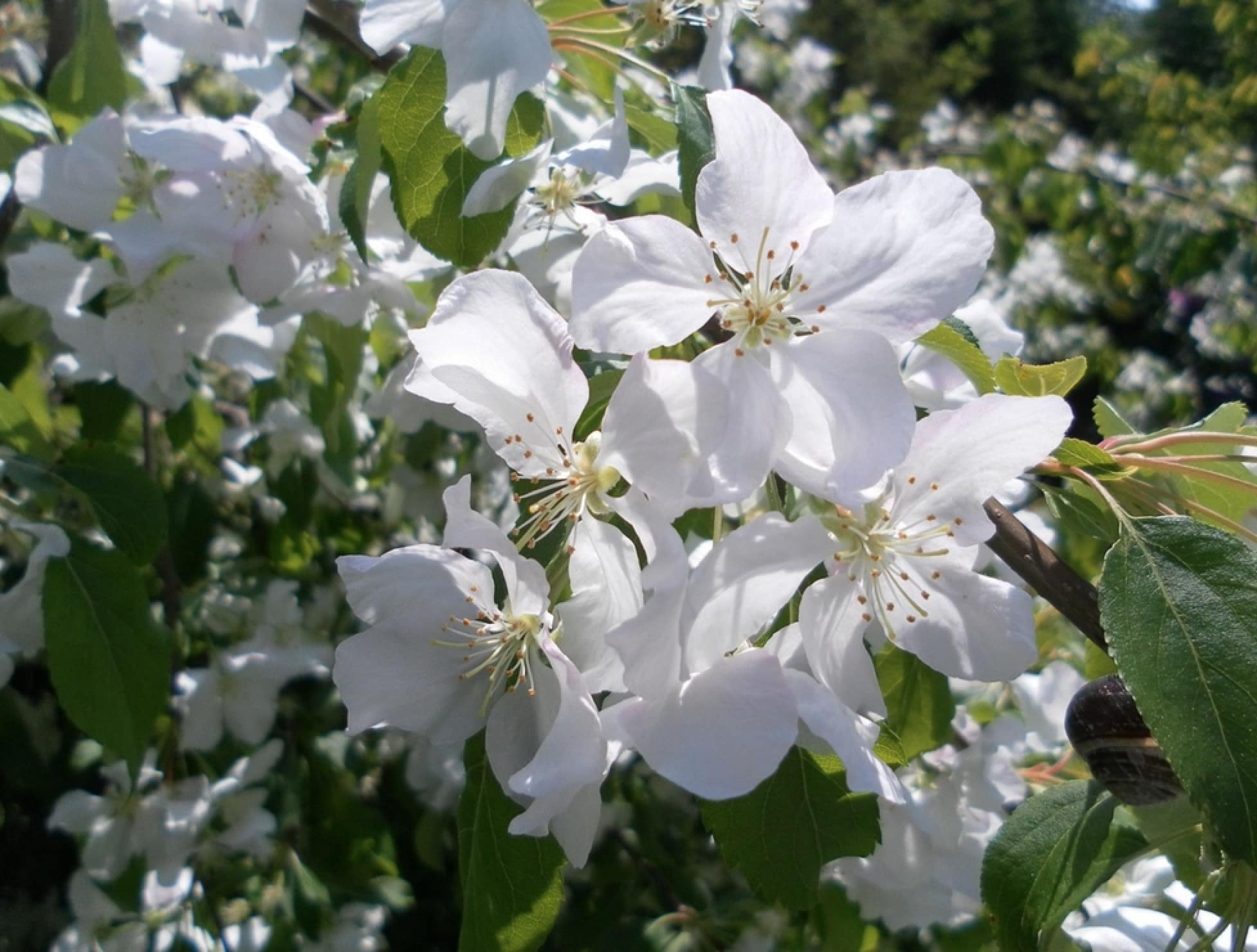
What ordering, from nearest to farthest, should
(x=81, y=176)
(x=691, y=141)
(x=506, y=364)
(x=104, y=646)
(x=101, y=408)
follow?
(x=506, y=364) → (x=691, y=141) → (x=104, y=646) → (x=81, y=176) → (x=101, y=408)

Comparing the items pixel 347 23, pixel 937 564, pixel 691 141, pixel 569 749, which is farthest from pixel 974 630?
pixel 347 23

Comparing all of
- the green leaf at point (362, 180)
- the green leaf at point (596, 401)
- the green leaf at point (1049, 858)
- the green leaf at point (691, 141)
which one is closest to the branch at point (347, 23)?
the green leaf at point (362, 180)

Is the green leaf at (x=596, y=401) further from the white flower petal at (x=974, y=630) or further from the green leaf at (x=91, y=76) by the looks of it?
the green leaf at (x=91, y=76)

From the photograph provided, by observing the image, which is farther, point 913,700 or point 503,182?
point 913,700

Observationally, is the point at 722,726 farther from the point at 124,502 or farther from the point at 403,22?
the point at 124,502

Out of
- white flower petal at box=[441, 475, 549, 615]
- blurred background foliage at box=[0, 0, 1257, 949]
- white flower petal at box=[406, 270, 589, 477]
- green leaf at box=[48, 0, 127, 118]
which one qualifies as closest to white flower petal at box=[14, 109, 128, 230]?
green leaf at box=[48, 0, 127, 118]

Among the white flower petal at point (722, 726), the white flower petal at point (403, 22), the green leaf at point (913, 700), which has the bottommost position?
the green leaf at point (913, 700)

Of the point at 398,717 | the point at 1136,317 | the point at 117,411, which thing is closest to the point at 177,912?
the point at 117,411

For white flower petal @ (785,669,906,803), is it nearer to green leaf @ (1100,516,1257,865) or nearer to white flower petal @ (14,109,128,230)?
green leaf @ (1100,516,1257,865)
